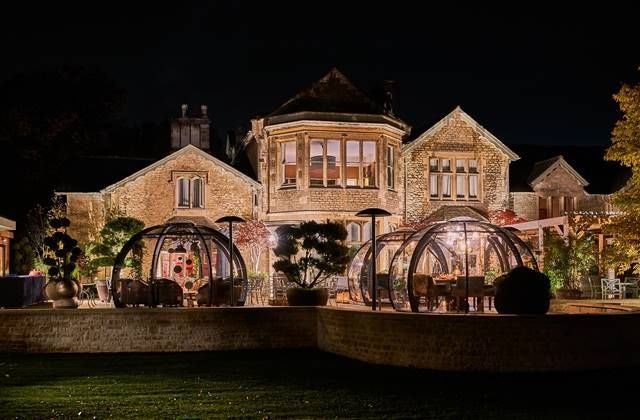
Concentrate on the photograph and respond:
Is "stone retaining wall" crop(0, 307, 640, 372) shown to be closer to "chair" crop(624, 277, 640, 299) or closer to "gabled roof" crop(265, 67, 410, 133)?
"chair" crop(624, 277, 640, 299)

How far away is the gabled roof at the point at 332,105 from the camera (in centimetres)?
2956

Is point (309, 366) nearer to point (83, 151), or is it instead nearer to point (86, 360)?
point (86, 360)

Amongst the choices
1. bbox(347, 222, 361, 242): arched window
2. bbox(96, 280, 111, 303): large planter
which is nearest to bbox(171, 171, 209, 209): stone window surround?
bbox(347, 222, 361, 242): arched window

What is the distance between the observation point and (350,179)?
30.5 metres

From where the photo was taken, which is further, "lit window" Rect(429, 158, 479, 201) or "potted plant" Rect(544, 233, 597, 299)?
"lit window" Rect(429, 158, 479, 201)

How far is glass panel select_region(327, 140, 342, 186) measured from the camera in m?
30.0

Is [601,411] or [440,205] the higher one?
[440,205]

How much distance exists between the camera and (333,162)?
30312 mm

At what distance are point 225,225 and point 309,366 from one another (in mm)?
15119

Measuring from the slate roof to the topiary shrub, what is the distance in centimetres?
1812

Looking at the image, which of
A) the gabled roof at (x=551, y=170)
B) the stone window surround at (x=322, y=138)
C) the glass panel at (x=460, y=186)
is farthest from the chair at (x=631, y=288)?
the stone window surround at (x=322, y=138)

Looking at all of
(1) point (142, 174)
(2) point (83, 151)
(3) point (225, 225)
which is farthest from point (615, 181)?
(2) point (83, 151)

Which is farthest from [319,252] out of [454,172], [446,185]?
[454,172]

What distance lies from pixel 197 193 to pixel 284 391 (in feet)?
61.0
